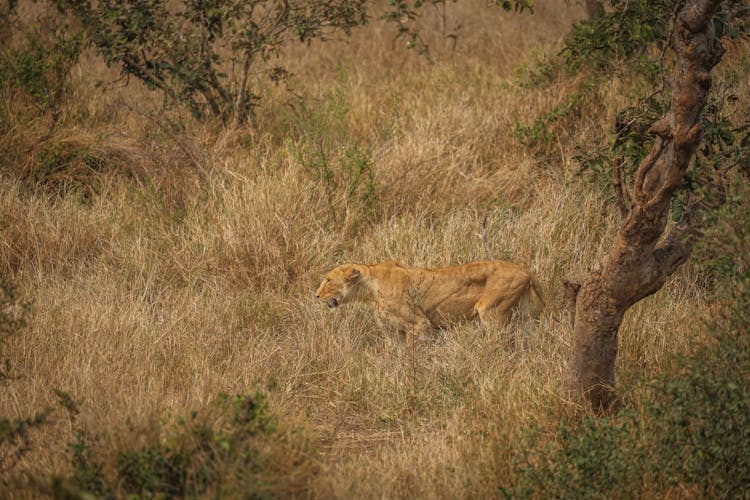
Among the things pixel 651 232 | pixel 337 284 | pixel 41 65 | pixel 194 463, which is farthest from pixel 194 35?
pixel 194 463

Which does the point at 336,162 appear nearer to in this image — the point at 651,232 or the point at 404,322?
the point at 404,322

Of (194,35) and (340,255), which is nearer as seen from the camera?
(340,255)

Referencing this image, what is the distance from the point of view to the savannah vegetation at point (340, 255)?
14.1ft

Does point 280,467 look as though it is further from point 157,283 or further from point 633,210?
point 157,283

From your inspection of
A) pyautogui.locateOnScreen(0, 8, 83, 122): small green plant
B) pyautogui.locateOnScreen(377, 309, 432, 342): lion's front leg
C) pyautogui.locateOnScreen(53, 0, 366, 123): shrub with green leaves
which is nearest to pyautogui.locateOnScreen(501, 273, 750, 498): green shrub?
pyautogui.locateOnScreen(377, 309, 432, 342): lion's front leg

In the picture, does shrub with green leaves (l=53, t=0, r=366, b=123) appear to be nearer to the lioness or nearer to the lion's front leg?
the lioness

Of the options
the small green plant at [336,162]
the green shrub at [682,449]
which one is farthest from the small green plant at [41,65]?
the green shrub at [682,449]

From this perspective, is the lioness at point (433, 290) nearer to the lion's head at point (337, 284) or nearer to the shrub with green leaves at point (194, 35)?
the lion's head at point (337, 284)

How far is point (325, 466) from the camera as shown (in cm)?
441

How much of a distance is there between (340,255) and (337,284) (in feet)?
3.38

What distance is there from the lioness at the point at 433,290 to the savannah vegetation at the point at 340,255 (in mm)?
173

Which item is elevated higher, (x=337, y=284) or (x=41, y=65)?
(x=41, y=65)

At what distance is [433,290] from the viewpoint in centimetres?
666

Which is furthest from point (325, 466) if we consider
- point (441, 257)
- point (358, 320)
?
point (441, 257)
